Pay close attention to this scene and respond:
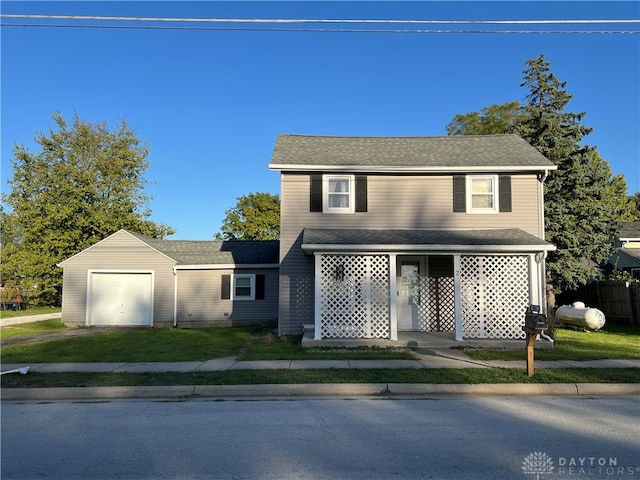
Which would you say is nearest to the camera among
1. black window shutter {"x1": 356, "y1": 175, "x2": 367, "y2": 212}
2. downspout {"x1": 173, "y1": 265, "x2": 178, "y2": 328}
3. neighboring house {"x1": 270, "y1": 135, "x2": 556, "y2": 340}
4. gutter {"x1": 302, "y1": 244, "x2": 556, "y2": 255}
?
gutter {"x1": 302, "y1": 244, "x2": 556, "y2": 255}

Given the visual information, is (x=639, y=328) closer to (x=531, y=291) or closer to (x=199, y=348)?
(x=531, y=291)

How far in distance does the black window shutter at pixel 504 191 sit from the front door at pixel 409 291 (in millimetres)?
3072

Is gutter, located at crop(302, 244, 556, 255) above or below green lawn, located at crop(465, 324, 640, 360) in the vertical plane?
above

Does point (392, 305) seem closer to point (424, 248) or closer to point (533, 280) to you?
point (424, 248)

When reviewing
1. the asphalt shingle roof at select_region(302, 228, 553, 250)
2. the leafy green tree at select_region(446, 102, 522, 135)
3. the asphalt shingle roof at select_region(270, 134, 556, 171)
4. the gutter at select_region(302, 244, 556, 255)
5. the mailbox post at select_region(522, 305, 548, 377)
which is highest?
the leafy green tree at select_region(446, 102, 522, 135)

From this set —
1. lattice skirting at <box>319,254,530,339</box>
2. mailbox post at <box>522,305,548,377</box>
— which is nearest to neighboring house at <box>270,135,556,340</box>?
lattice skirting at <box>319,254,530,339</box>

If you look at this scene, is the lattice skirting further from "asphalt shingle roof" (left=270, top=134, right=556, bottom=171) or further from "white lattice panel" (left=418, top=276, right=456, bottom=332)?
"asphalt shingle roof" (left=270, top=134, right=556, bottom=171)

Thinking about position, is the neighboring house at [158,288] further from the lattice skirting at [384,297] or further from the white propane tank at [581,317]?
the white propane tank at [581,317]

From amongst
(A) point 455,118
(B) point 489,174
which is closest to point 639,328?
(B) point 489,174

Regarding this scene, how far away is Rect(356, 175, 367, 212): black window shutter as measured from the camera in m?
14.8

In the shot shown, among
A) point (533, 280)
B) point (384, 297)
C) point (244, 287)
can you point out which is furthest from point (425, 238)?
point (244, 287)

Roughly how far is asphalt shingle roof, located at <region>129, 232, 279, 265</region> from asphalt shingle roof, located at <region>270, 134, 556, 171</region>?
5030mm

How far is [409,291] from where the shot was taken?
1495cm

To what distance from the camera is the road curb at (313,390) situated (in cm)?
769
